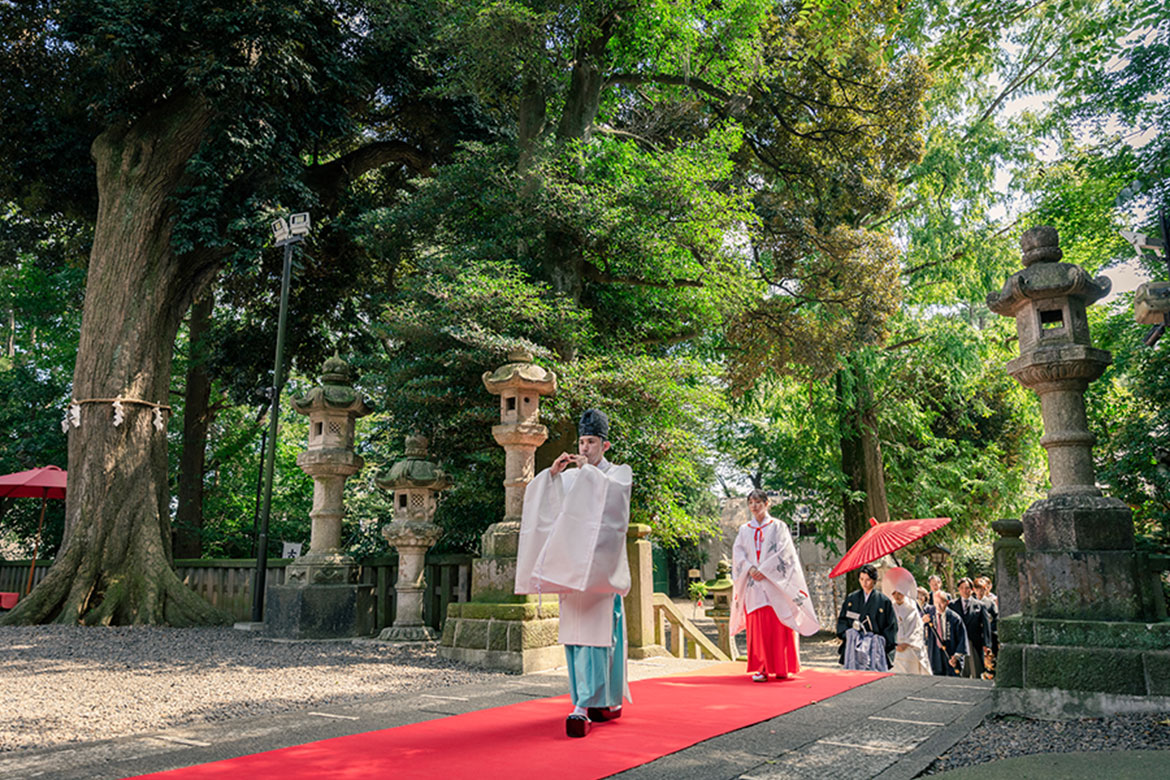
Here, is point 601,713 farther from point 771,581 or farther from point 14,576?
point 14,576

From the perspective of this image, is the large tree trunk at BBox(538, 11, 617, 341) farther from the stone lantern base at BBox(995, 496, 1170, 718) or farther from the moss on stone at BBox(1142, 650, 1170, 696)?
the moss on stone at BBox(1142, 650, 1170, 696)

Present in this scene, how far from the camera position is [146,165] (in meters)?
12.3

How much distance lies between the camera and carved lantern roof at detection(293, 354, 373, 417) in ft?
30.9

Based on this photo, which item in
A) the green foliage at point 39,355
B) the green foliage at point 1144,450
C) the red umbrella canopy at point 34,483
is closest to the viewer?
the green foliage at point 1144,450

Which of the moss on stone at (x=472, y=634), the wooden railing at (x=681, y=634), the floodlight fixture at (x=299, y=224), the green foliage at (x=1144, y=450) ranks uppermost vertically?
the floodlight fixture at (x=299, y=224)

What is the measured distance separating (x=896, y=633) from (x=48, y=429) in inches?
706

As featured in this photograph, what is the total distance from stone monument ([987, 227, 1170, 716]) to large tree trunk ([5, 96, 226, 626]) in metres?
10.4

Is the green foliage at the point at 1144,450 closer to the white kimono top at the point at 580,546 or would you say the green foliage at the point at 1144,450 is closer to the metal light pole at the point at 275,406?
the white kimono top at the point at 580,546

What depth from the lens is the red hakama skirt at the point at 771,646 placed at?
6.50 meters

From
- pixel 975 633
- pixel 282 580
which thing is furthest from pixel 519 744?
pixel 282 580

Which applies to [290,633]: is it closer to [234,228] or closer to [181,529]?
[234,228]

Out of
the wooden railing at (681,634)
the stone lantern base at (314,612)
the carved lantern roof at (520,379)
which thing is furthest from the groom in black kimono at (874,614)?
the stone lantern base at (314,612)

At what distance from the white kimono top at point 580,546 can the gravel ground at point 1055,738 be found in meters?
1.81

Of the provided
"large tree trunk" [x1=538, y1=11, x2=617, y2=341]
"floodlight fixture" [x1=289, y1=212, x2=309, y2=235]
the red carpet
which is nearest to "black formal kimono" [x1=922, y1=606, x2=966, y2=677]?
the red carpet
